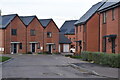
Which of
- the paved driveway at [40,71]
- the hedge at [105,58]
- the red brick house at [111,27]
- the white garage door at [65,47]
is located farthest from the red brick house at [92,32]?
the white garage door at [65,47]

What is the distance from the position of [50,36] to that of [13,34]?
9.87 meters

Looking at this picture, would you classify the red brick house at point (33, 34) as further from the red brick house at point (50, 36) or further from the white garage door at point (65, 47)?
the white garage door at point (65, 47)

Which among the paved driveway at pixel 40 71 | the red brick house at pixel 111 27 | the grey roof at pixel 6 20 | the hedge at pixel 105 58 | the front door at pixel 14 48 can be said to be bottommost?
the paved driveway at pixel 40 71

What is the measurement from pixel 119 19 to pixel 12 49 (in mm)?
34615

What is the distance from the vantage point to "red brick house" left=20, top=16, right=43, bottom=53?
6111 cm

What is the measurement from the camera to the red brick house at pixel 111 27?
27438 millimetres

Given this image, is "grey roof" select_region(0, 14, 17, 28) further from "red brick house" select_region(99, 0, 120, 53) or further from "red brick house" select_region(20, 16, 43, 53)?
"red brick house" select_region(99, 0, 120, 53)

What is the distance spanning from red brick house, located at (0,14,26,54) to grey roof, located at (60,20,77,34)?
29.3 meters

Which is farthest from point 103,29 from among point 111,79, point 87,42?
point 111,79

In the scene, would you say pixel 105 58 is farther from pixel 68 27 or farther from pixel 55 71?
pixel 68 27

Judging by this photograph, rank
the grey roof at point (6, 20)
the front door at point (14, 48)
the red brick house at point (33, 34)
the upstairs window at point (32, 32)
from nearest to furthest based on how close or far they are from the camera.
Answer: the grey roof at point (6, 20) → the front door at point (14, 48) → the red brick house at point (33, 34) → the upstairs window at point (32, 32)

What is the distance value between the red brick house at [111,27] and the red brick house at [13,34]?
27.9m

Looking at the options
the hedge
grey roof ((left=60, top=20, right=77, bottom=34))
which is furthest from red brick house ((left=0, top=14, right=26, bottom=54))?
grey roof ((left=60, top=20, right=77, bottom=34))

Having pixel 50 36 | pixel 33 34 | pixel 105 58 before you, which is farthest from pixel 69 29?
pixel 105 58
